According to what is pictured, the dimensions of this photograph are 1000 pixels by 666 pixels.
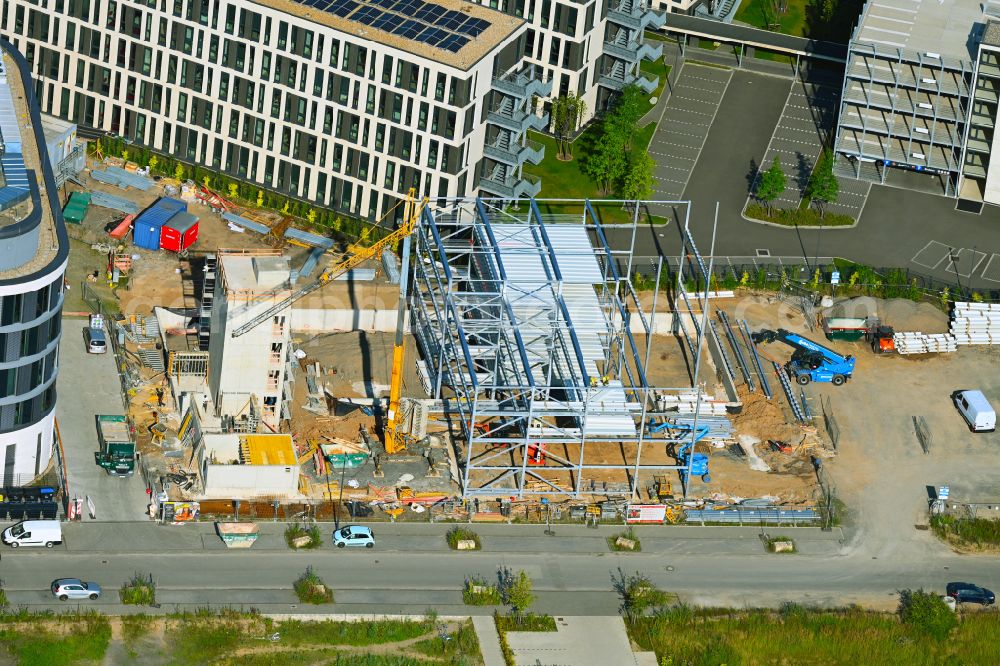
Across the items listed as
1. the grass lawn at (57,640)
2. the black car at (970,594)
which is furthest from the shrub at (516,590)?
the black car at (970,594)

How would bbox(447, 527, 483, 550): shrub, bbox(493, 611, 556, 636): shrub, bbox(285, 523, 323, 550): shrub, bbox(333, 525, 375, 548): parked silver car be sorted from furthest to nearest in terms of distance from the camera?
bbox(447, 527, 483, 550): shrub < bbox(333, 525, 375, 548): parked silver car < bbox(285, 523, 323, 550): shrub < bbox(493, 611, 556, 636): shrub

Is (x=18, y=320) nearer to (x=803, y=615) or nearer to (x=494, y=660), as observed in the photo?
(x=494, y=660)

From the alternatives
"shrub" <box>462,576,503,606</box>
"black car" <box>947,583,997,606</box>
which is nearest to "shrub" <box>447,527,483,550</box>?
"shrub" <box>462,576,503,606</box>

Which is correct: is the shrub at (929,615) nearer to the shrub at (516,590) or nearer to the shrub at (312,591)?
the shrub at (516,590)

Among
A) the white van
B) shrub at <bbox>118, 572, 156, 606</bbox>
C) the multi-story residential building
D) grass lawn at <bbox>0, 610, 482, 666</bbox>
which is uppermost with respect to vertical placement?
the multi-story residential building

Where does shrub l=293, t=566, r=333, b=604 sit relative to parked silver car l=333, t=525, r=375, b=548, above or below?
below

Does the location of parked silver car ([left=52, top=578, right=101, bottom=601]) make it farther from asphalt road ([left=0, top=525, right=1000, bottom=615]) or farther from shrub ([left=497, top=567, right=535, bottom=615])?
shrub ([left=497, top=567, right=535, bottom=615])

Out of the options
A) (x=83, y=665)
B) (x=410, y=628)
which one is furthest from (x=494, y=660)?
(x=83, y=665)
